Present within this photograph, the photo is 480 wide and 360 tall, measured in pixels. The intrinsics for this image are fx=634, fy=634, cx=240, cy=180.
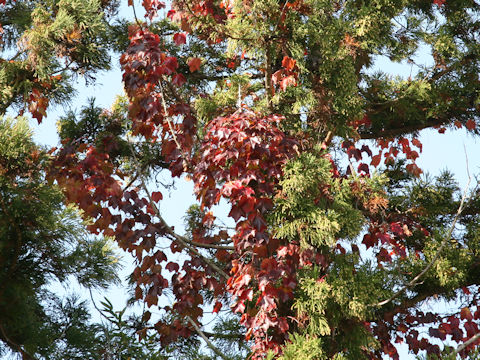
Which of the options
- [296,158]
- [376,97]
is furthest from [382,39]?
[296,158]

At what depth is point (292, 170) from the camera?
3.96 metres

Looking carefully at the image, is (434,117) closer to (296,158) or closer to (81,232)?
(296,158)

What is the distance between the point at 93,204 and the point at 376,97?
260 cm

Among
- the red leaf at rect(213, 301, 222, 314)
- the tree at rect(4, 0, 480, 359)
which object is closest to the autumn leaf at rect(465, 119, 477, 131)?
the tree at rect(4, 0, 480, 359)

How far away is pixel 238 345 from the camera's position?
491 centimetres

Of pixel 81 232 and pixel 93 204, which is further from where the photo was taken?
pixel 93 204

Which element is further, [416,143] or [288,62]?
[416,143]

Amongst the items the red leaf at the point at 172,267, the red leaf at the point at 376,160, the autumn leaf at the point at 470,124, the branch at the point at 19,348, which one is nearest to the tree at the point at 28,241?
the branch at the point at 19,348

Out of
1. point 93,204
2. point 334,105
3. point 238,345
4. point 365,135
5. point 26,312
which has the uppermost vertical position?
point 365,135

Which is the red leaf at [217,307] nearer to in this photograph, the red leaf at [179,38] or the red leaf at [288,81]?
the red leaf at [288,81]

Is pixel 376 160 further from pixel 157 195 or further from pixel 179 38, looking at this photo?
pixel 179 38

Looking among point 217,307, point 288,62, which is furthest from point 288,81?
point 217,307

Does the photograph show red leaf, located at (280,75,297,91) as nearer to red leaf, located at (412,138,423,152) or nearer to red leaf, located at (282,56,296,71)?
red leaf, located at (282,56,296,71)

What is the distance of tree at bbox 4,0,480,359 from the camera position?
12.8ft
